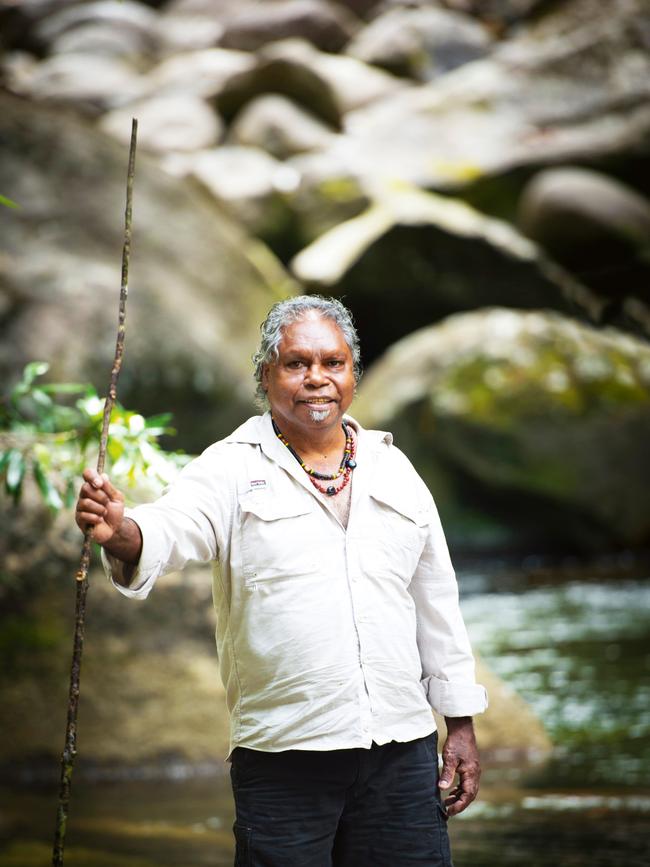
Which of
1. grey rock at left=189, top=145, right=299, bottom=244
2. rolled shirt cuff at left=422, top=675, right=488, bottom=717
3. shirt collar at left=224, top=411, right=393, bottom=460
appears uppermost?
grey rock at left=189, top=145, right=299, bottom=244

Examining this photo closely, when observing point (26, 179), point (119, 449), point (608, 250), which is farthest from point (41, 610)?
point (608, 250)

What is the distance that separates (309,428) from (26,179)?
922 cm

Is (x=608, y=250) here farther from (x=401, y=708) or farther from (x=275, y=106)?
(x=401, y=708)

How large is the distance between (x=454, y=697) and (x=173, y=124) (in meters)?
16.5

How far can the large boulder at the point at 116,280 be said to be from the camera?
33.7 feet

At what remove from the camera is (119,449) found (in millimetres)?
3592

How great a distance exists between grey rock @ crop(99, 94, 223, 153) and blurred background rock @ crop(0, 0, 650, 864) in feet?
0.20

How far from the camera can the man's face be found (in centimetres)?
248

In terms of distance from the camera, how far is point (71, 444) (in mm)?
4422

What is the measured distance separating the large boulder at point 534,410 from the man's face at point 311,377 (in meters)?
8.66

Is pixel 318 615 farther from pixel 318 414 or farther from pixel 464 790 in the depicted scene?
pixel 464 790

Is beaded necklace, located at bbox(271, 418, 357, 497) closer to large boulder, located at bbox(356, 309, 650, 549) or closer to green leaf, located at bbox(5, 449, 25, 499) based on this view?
green leaf, located at bbox(5, 449, 25, 499)

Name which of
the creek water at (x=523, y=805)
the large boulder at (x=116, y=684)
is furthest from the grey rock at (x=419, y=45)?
the large boulder at (x=116, y=684)

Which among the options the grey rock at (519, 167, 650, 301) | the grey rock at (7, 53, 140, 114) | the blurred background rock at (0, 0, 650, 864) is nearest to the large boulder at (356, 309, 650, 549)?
the blurred background rock at (0, 0, 650, 864)
